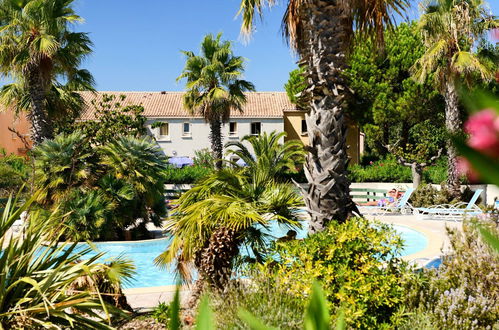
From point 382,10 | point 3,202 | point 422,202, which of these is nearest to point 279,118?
point 422,202

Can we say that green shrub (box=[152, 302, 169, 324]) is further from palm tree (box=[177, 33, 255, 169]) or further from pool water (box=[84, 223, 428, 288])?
palm tree (box=[177, 33, 255, 169])

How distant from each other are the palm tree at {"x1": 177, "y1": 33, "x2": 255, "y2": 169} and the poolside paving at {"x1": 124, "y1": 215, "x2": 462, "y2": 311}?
11.8 meters

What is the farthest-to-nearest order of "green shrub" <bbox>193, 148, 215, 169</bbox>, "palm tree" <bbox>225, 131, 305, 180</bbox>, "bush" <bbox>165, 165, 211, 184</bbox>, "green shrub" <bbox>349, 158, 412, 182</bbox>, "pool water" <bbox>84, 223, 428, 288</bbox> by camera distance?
"green shrub" <bbox>193, 148, 215, 169</bbox>, "bush" <bbox>165, 165, 211, 184</bbox>, "green shrub" <bbox>349, 158, 412, 182</bbox>, "pool water" <bbox>84, 223, 428, 288</bbox>, "palm tree" <bbox>225, 131, 305, 180</bbox>

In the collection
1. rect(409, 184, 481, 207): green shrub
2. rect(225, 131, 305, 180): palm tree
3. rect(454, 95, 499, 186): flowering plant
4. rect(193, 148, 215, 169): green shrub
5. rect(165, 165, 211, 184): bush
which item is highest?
rect(193, 148, 215, 169): green shrub

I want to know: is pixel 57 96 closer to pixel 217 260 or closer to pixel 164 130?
pixel 217 260

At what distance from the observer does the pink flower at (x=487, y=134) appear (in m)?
0.34

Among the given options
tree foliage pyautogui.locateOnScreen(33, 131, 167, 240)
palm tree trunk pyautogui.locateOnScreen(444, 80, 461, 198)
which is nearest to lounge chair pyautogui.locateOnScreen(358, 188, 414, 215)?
palm tree trunk pyautogui.locateOnScreen(444, 80, 461, 198)

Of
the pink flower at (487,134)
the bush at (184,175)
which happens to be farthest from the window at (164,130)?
the pink flower at (487,134)

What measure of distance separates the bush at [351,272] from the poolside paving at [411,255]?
1.03 metres

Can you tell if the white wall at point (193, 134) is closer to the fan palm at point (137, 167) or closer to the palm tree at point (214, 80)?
the palm tree at point (214, 80)

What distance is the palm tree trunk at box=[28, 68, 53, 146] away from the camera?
17891mm

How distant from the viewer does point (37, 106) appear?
1794 centimetres

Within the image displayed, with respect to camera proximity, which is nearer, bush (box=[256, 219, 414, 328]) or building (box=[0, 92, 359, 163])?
bush (box=[256, 219, 414, 328])

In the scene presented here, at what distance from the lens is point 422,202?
21453 millimetres
